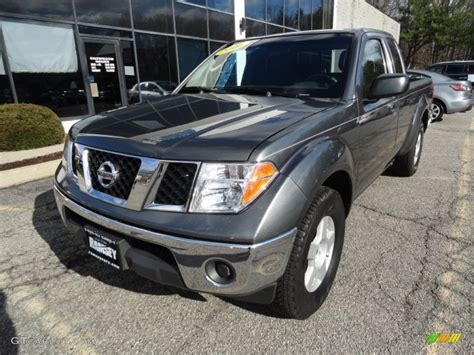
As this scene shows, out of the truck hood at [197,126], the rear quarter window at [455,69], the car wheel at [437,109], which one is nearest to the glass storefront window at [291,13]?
the rear quarter window at [455,69]

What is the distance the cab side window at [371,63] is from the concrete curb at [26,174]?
186 inches

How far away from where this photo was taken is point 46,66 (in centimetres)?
783

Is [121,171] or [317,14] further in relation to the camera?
[317,14]

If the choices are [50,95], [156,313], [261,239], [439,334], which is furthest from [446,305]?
[50,95]

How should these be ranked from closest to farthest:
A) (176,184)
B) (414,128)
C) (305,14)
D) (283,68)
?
(176,184) < (283,68) < (414,128) < (305,14)

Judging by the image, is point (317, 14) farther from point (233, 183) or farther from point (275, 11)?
point (233, 183)

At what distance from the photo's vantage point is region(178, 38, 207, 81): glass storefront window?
10.8 meters

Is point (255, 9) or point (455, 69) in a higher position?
point (255, 9)

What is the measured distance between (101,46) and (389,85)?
26.3 ft

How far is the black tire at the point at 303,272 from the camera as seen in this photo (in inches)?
72.3

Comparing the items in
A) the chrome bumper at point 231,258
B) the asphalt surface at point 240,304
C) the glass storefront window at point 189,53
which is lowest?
the asphalt surface at point 240,304

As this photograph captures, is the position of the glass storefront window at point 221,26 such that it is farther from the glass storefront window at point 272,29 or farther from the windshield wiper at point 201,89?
the windshield wiper at point 201,89

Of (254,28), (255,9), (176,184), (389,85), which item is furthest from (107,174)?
(255,9)

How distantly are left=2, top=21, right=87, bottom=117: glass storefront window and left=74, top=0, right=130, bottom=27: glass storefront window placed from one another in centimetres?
55
